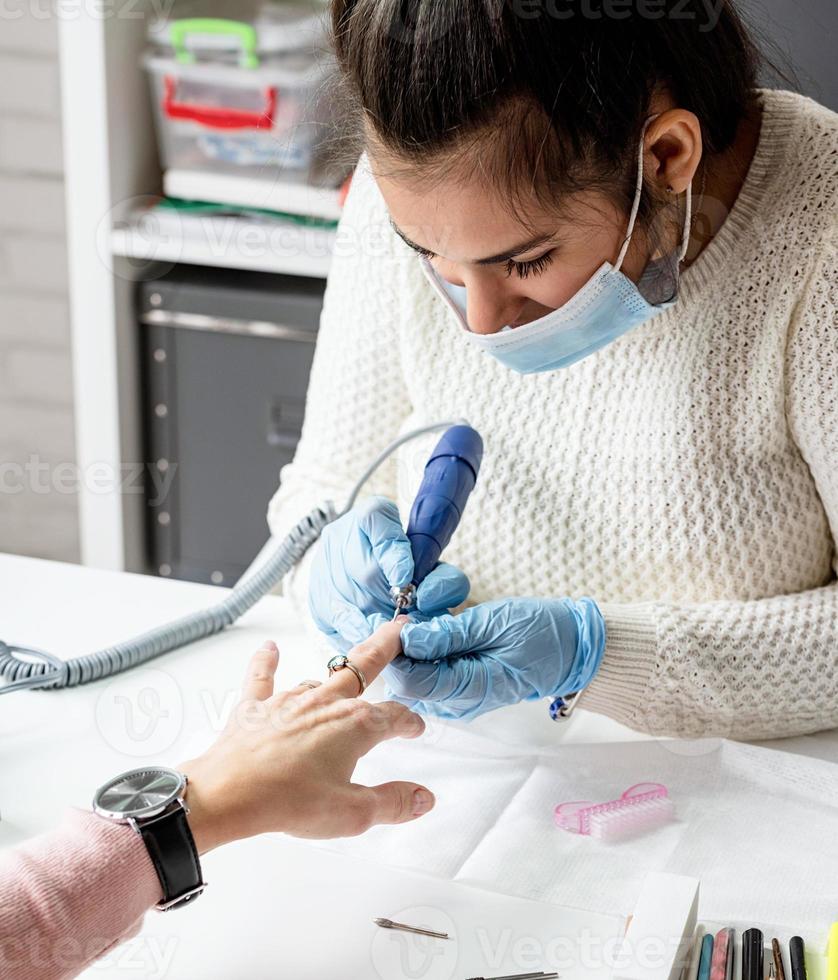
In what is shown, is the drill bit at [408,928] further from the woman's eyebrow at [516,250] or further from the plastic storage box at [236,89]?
the plastic storage box at [236,89]

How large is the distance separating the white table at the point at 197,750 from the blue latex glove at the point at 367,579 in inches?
3.2

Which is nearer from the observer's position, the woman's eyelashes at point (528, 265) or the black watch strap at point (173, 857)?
the black watch strap at point (173, 857)

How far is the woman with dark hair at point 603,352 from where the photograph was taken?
0.84 m

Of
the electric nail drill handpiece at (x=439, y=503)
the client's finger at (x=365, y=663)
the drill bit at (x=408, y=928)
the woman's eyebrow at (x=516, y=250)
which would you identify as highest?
the woman's eyebrow at (x=516, y=250)

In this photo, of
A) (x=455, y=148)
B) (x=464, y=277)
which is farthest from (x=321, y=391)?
(x=455, y=148)

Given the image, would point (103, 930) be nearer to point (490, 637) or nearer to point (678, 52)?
point (490, 637)

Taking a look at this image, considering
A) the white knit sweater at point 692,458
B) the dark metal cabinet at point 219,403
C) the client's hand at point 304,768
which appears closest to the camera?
the client's hand at point 304,768

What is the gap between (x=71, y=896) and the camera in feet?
2.23

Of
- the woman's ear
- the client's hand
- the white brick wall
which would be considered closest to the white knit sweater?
the woman's ear

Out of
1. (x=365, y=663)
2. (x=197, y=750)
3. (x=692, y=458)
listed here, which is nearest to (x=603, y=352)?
(x=692, y=458)

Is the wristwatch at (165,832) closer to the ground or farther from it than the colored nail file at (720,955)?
farther from it

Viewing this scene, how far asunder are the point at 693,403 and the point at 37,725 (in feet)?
2.01

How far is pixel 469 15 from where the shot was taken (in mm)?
786

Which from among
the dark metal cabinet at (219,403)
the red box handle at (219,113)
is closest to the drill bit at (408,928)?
the dark metal cabinet at (219,403)
